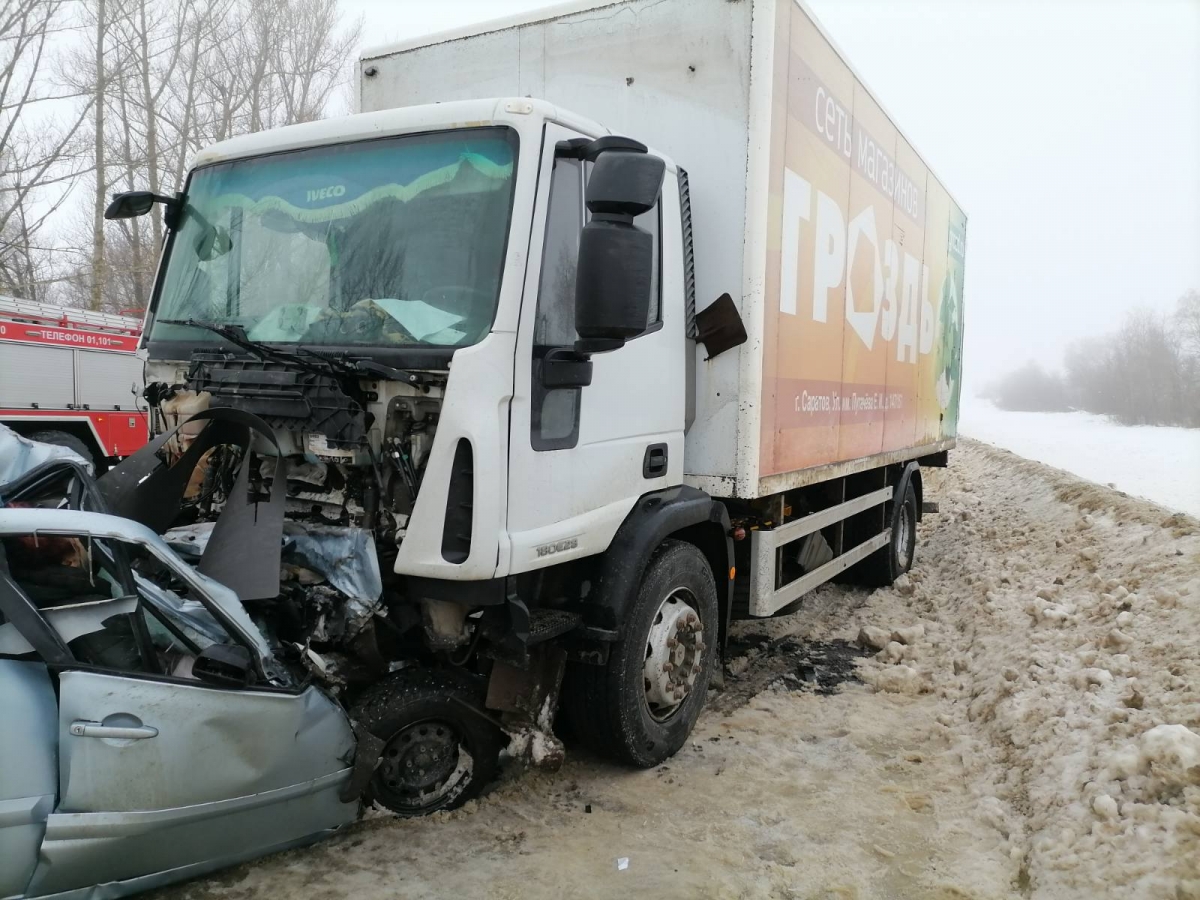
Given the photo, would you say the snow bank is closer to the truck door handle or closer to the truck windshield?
the truck door handle

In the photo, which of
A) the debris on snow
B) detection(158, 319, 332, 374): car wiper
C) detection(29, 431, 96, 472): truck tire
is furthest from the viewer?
detection(29, 431, 96, 472): truck tire

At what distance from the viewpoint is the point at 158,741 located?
247cm

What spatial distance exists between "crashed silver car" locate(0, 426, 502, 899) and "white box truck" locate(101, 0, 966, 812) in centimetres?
5

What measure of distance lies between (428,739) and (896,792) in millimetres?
2097

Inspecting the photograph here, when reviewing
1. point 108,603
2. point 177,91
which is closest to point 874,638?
point 108,603

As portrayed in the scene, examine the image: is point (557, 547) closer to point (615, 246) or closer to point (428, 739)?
point (428, 739)

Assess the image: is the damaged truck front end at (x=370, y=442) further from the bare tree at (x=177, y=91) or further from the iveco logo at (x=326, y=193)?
the bare tree at (x=177, y=91)

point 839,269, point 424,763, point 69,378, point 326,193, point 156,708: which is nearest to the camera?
point 156,708

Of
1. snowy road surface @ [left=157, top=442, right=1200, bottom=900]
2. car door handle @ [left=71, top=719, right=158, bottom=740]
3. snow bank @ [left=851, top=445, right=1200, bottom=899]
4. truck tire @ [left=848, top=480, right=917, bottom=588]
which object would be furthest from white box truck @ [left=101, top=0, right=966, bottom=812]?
truck tire @ [left=848, top=480, right=917, bottom=588]

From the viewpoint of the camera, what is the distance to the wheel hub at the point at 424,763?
10.8ft

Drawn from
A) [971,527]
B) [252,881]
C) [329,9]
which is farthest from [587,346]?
[329,9]

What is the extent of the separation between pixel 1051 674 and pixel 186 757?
4117 mm

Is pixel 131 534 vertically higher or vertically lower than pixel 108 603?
higher

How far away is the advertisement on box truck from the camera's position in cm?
451
